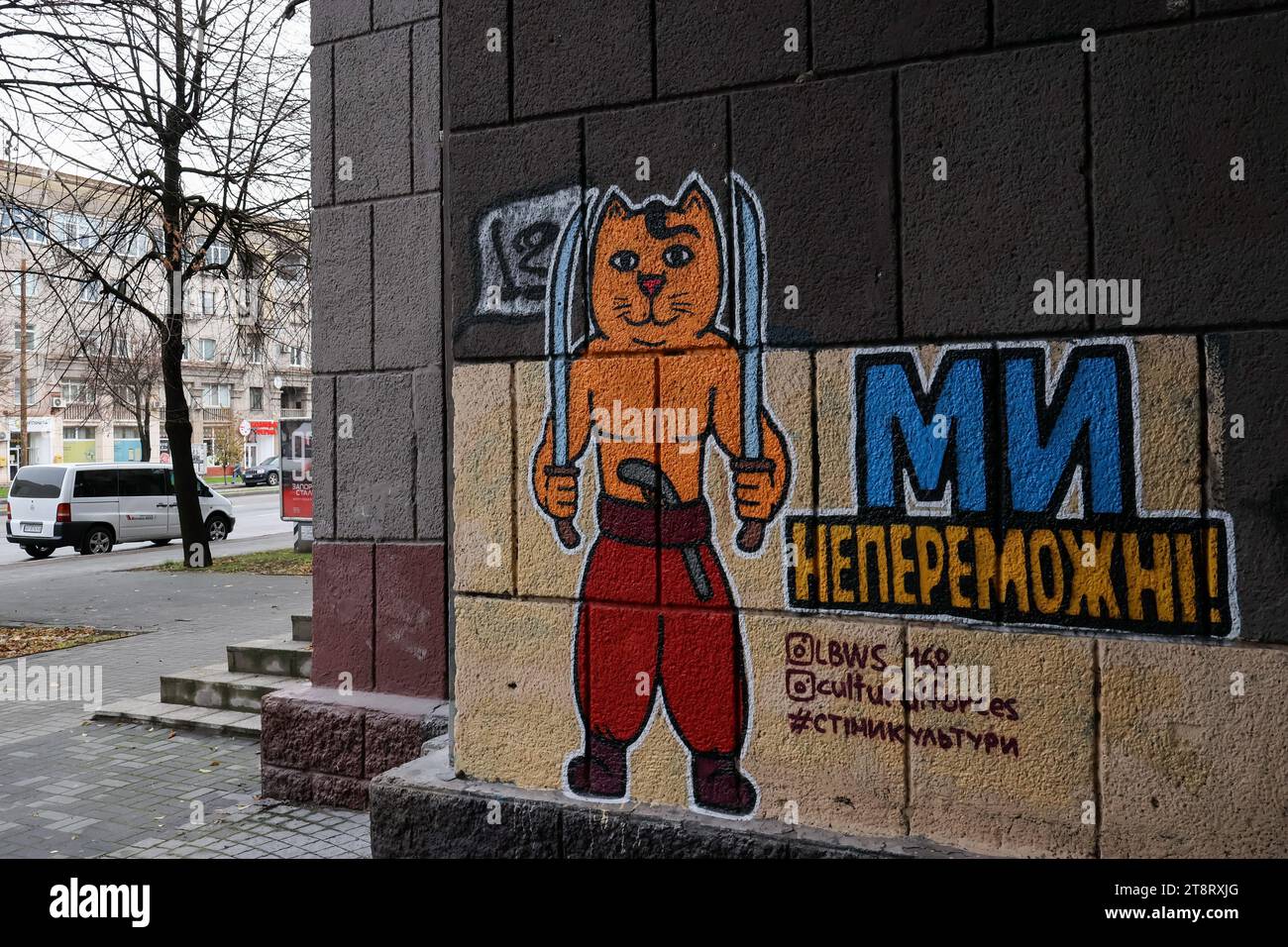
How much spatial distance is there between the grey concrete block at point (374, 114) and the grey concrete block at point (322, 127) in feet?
0.19

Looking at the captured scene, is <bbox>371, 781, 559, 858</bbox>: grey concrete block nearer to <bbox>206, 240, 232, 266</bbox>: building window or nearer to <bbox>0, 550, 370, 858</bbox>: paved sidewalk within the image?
<bbox>0, 550, 370, 858</bbox>: paved sidewalk

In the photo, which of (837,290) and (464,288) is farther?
(464,288)

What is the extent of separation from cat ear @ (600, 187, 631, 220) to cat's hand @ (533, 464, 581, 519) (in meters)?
1.02

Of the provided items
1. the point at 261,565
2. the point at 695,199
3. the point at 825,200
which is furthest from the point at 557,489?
the point at 261,565

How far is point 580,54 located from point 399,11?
7.38ft

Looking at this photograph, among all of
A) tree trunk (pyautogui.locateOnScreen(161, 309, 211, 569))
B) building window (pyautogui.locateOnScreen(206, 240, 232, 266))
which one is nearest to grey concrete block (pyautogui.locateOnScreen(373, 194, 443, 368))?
building window (pyautogui.locateOnScreen(206, 240, 232, 266))

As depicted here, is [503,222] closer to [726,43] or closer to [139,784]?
[726,43]

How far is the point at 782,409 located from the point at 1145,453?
Answer: 1.21 metres
